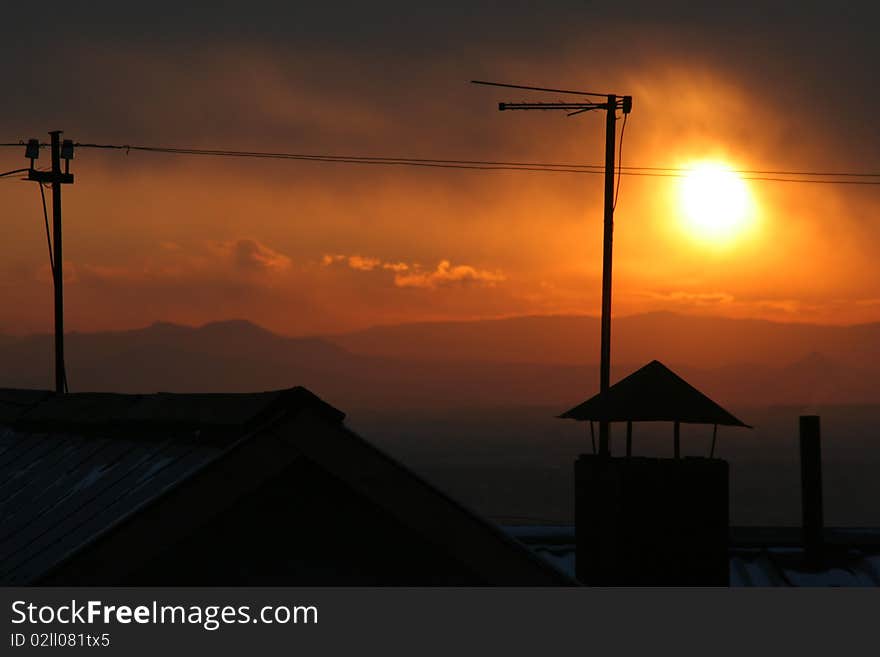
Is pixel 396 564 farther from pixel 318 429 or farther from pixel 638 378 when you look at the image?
pixel 638 378

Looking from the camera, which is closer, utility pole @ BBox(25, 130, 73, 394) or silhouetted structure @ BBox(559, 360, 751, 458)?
silhouetted structure @ BBox(559, 360, 751, 458)

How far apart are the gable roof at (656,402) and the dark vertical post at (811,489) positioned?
733cm

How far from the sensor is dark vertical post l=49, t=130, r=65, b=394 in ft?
160

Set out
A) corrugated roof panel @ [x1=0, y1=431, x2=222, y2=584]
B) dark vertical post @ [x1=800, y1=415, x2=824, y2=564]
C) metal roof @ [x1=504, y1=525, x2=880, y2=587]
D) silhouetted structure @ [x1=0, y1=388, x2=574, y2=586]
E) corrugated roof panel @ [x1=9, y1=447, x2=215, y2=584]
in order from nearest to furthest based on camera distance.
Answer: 1. silhouetted structure @ [x1=0, y1=388, x2=574, y2=586]
2. corrugated roof panel @ [x1=9, y1=447, x2=215, y2=584]
3. corrugated roof panel @ [x1=0, y1=431, x2=222, y2=584]
4. metal roof @ [x1=504, y1=525, x2=880, y2=587]
5. dark vertical post @ [x1=800, y1=415, x2=824, y2=564]

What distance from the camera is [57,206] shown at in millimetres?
49438

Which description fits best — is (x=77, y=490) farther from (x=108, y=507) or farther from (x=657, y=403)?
(x=657, y=403)

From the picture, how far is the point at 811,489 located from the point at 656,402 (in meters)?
10.3

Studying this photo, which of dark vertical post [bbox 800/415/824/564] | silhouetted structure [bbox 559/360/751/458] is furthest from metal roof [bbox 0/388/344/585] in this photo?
dark vertical post [bbox 800/415/824/564]

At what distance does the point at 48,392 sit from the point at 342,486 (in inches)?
379

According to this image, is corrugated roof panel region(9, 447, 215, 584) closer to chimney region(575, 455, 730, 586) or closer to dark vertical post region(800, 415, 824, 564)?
chimney region(575, 455, 730, 586)

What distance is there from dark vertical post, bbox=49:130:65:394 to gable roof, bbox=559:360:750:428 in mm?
29709

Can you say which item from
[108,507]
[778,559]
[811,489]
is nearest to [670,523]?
[778,559]

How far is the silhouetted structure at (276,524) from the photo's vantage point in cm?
862

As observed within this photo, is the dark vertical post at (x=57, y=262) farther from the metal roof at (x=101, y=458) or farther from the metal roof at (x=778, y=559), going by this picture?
the metal roof at (x=101, y=458)
